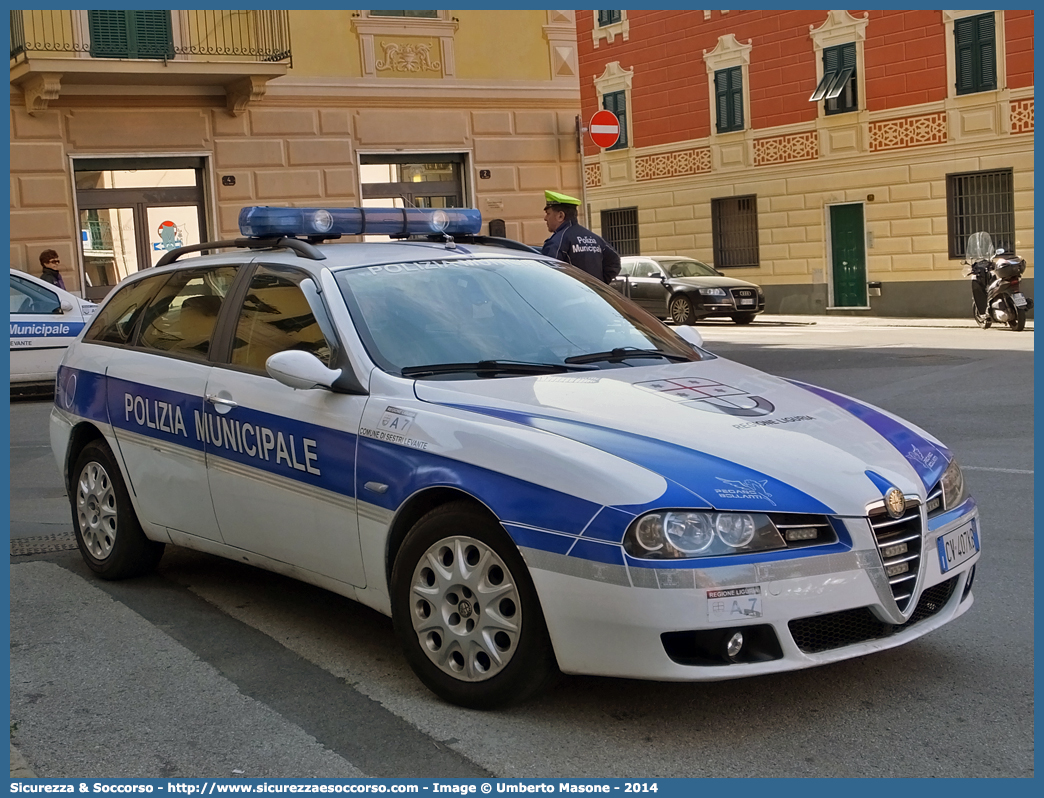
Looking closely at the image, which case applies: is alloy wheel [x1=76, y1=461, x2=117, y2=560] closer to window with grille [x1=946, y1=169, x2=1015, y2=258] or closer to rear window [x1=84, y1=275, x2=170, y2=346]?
rear window [x1=84, y1=275, x2=170, y2=346]

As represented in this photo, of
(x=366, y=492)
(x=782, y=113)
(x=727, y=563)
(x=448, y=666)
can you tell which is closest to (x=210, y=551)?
(x=366, y=492)

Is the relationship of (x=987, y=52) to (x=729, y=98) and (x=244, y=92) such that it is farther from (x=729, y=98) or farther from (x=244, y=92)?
(x=244, y=92)

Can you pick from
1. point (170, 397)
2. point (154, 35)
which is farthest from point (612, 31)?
point (170, 397)

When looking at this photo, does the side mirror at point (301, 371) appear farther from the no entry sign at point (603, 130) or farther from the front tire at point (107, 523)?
the no entry sign at point (603, 130)

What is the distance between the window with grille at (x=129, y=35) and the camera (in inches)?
753

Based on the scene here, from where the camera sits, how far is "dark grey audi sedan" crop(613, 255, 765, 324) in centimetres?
2673

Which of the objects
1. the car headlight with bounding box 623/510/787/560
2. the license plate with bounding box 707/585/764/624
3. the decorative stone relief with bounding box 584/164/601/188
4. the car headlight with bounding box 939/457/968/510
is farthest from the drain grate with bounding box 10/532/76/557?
the decorative stone relief with bounding box 584/164/601/188

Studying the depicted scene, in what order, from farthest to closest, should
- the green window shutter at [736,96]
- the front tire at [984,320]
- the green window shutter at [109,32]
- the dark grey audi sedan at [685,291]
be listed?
1. the green window shutter at [736,96]
2. the dark grey audi sedan at [685,291]
3. the front tire at [984,320]
4. the green window shutter at [109,32]

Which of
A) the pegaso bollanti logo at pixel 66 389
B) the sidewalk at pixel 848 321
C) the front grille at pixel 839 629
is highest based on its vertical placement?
the pegaso bollanti logo at pixel 66 389

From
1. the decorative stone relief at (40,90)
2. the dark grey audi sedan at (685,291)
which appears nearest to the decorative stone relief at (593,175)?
the dark grey audi sedan at (685,291)

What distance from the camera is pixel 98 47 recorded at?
1911 centimetres

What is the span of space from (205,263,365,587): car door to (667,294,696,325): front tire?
71.2 feet

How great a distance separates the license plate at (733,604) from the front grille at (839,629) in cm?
15

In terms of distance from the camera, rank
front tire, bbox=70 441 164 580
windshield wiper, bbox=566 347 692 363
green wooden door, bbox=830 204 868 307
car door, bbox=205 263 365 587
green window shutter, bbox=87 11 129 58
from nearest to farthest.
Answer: car door, bbox=205 263 365 587 → windshield wiper, bbox=566 347 692 363 → front tire, bbox=70 441 164 580 → green window shutter, bbox=87 11 129 58 → green wooden door, bbox=830 204 868 307
